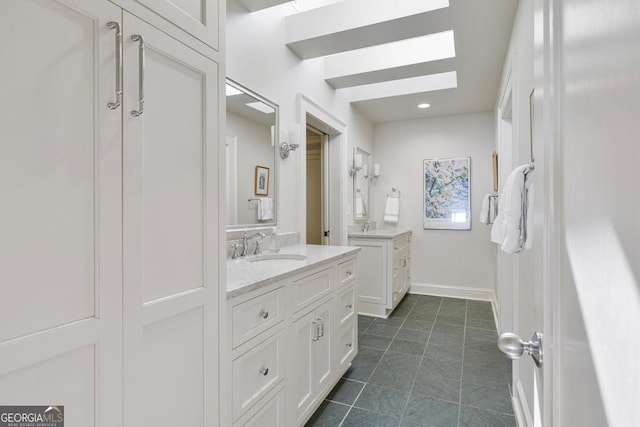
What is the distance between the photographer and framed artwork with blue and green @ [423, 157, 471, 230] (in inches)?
173

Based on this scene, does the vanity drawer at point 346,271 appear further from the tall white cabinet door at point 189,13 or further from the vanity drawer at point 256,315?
the tall white cabinet door at point 189,13

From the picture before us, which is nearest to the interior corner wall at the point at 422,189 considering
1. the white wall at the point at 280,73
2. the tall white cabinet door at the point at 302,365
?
the white wall at the point at 280,73

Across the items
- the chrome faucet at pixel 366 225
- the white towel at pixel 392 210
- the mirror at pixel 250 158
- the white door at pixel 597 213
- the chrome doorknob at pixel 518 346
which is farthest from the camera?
the white towel at pixel 392 210

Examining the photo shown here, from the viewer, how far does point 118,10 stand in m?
0.76

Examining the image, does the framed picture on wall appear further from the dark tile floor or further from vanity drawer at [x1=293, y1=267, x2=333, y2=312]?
the dark tile floor

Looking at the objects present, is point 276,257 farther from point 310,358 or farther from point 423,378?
point 423,378

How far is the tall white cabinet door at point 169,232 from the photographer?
2.65ft

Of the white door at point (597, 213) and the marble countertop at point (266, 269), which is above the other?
the white door at point (597, 213)

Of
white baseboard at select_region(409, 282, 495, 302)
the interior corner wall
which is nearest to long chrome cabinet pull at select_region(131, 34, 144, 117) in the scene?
the interior corner wall

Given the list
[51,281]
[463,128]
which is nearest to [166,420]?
[51,281]

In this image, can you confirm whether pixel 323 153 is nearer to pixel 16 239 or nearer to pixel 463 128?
pixel 463 128

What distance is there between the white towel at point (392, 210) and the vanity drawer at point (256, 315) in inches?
132

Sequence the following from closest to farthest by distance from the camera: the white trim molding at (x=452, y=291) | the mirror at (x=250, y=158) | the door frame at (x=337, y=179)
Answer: the mirror at (x=250, y=158) < the door frame at (x=337, y=179) < the white trim molding at (x=452, y=291)

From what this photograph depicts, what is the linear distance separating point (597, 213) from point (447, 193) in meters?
4.31
